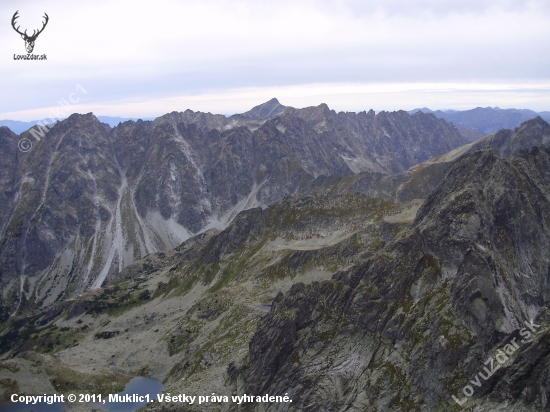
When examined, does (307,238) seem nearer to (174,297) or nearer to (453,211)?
(174,297)

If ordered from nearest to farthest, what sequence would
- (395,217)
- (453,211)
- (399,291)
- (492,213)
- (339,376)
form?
(339,376) → (399,291) → (453,211) → (492,213) → (395,217)

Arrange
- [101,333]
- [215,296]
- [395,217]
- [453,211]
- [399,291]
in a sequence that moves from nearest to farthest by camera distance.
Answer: [399,291] → [453,211] → [215,296] → [395,217] → [101,333]

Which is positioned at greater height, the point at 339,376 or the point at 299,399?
the point at 339,376

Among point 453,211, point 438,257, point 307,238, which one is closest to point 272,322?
point 438,257

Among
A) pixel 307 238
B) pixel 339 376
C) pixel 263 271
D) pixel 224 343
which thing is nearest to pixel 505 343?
pixel 339 376

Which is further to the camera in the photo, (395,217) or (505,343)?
(395,217)

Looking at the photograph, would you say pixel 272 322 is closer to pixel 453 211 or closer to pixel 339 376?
pixel 339 376

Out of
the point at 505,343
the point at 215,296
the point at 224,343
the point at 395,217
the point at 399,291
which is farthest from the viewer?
the point at 395,217

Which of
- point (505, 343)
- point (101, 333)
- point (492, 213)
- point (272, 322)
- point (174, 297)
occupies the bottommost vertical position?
point (101, 333)

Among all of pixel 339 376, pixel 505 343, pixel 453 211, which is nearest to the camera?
pixel 505 343
